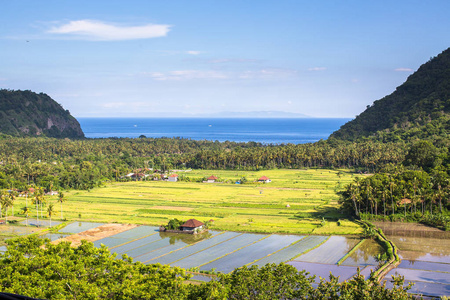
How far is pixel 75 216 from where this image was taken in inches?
2603

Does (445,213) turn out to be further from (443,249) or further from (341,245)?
(341,245)

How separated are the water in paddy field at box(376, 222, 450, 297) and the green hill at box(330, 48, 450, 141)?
74.2 m

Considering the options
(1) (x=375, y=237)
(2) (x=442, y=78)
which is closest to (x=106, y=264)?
(1) (x=375, y=237)

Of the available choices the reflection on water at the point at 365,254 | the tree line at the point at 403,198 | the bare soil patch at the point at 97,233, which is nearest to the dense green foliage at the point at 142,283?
the reflection on water at the point at 365,254

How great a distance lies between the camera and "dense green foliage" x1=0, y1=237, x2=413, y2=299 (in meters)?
27.9

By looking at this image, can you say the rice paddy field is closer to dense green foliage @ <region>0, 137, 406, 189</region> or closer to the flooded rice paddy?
the flooded rice paddy

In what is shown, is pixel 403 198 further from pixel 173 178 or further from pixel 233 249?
pixel 173 178

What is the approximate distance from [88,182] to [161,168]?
3179cm

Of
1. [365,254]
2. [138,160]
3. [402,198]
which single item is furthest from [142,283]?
[138,160]

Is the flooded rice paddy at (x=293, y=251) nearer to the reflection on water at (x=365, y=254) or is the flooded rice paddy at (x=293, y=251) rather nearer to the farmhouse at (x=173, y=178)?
the reflection on water at (x=365, y=254)

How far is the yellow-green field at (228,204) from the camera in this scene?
197 feet

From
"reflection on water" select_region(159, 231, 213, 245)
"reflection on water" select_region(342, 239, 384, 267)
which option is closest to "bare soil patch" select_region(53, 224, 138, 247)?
"reflection on water" select_region(159, 231, 213, 245)

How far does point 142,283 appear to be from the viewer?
30156mm

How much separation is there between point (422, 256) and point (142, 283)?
28.9 m
